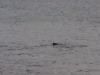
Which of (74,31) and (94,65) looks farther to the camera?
(74,31)

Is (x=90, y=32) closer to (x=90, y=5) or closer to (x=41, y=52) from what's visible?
(x=41, y=52)

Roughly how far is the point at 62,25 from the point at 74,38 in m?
1.43

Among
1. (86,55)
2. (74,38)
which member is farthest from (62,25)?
(86,55)

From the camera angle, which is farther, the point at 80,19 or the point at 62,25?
the point at 80,19

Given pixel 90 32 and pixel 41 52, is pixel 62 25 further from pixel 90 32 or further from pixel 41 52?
pixel 41 52

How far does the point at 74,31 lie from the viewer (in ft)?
26.0

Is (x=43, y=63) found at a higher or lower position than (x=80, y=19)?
higher

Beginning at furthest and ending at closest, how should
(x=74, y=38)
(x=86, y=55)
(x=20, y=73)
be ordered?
(x=74, y=38)
(x=86, y=55)
(x=20, y=73)

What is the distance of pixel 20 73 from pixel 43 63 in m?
0.61

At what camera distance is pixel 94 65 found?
551cm

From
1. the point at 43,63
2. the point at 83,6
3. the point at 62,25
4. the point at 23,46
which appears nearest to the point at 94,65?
the point at 43,63

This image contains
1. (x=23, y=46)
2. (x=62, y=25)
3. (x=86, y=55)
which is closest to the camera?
(x=86, y=55)

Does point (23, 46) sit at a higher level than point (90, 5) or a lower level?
higher

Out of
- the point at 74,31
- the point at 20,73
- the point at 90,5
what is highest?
the point at 20,73
